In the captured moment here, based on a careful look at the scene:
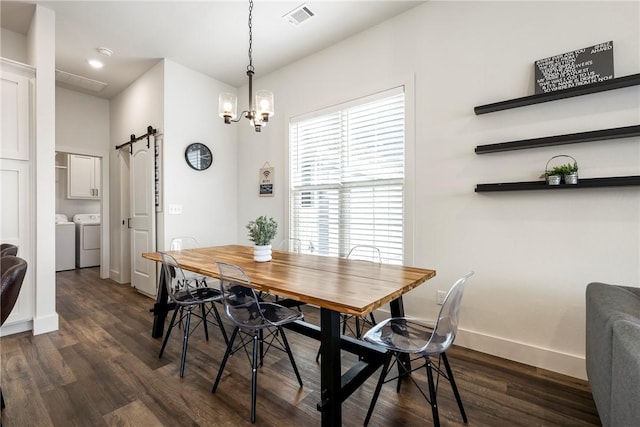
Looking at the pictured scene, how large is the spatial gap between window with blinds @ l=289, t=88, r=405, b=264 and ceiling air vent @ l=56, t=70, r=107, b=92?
3129mm

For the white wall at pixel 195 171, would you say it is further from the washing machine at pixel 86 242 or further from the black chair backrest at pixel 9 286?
the washing machine at pixel 86 242

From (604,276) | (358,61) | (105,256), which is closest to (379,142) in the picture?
(358,61)

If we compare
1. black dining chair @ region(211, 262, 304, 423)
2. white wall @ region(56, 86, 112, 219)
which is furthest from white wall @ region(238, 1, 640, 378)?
white wall @ region(56, 86, 112, 219)

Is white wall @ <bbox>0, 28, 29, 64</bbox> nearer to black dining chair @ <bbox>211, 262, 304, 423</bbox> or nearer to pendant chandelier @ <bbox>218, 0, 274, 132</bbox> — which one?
pendant chandelier @ <bbox>218, 0, 274, 132</bbox>

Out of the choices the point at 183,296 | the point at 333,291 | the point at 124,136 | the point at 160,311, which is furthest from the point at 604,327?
the point at 124,136

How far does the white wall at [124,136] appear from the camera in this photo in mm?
3875

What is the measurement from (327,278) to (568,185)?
69.1 inches

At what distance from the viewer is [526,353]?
2.14 m

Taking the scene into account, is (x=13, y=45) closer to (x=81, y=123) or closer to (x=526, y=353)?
(x=81, y=123)

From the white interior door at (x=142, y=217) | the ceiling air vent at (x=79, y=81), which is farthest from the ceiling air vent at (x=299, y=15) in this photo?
the ceiling air vent at (x=79, y=81)

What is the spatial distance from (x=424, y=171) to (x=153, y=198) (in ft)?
11.2

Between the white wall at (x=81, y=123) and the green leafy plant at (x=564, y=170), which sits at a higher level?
the white wall at (x=81, y=123)

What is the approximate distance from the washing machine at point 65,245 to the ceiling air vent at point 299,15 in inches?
231

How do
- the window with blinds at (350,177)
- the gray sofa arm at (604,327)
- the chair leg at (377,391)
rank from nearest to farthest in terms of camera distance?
the gray sofa arm at (604,327)
the chair leg at (377,391)
the window with blinds at (350,177)
